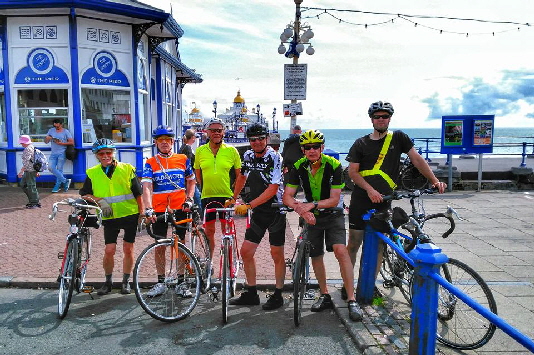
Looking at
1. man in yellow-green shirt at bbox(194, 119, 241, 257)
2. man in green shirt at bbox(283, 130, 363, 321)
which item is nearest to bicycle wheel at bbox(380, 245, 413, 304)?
man in green shirt at bbox(283, 130, 363, 321)

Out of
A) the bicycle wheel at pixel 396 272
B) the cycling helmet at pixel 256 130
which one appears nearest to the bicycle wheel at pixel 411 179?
the bicycle wheel at pixel 396 272

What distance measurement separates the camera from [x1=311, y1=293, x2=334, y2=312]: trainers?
16.3ft

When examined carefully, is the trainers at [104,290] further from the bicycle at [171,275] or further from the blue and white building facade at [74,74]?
the blue and white building facade at [74,74]

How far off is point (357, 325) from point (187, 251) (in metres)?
1.85

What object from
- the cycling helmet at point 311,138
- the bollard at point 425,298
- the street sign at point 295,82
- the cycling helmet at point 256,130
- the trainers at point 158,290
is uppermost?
the street sign at point 295,82

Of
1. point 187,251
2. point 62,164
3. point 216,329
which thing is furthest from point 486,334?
point 62,164

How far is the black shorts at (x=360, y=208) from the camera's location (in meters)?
4.97

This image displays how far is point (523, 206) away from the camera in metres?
11.3

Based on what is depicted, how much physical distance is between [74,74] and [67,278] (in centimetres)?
904

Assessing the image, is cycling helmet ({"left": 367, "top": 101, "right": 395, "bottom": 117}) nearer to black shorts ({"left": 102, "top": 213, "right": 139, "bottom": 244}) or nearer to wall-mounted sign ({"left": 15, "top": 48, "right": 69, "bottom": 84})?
black shorts ({"left": 102, "top": 213, "right": 139, "bottom": 244})

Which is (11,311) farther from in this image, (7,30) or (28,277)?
(7,30)

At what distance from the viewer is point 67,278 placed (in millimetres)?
4855

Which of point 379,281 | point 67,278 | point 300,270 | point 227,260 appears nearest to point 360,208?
point 300,270

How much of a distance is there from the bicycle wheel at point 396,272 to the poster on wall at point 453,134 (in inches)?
367
